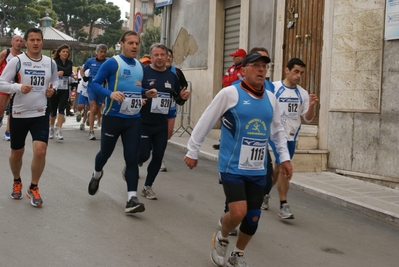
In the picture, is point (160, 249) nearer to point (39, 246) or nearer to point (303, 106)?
point (39, 246)

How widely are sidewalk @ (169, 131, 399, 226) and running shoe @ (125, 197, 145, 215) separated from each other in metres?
3.14

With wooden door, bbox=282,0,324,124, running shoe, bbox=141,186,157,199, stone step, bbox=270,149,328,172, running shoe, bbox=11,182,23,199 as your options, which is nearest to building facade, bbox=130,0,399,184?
wooden door, bbox=282,0,324,124

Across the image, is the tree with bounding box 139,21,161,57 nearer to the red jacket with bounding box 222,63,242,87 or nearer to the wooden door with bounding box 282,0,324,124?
the wooden door with bounding box 282,0,324,124

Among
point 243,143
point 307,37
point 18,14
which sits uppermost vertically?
point 18,14

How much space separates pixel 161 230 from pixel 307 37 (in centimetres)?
769

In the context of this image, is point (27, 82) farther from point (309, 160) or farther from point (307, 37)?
point (307, 37)

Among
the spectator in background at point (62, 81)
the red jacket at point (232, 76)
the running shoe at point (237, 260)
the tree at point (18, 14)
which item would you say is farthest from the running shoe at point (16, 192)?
the tree at point (18, 14)

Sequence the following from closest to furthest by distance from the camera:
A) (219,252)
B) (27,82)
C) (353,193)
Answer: (219,252) → (27,82) → (353,193)

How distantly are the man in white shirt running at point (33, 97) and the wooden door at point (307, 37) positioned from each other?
21.7 feet

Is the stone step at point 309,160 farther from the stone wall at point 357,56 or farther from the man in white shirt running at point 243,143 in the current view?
the man in white shirt running at point 243,143

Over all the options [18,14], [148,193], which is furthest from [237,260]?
[18,14]

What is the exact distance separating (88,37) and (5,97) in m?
83.9

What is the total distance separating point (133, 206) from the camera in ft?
23.3

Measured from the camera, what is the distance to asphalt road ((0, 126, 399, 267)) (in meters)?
5.64
